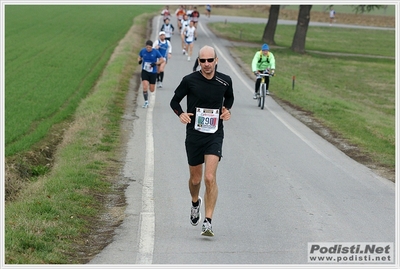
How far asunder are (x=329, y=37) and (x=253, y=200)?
174 feet

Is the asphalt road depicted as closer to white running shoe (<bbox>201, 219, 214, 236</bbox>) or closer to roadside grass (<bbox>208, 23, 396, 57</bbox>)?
→ white running shoe (<bbox>201, 219, 214, 236</bbox>)

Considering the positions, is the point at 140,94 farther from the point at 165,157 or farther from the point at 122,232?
the point at 122,232

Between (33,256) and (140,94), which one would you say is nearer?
(33,256)

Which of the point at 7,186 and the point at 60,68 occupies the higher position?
the point at 7,186

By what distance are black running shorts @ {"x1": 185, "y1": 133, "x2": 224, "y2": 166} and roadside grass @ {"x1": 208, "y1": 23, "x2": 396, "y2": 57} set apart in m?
41.5

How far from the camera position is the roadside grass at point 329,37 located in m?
52.1

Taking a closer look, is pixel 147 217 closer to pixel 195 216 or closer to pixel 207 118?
pixel 195 216

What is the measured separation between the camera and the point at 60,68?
105ft

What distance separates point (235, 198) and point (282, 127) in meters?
7.93

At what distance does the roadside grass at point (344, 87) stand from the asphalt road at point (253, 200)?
141 cm

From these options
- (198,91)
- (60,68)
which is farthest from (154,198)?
(60,68)

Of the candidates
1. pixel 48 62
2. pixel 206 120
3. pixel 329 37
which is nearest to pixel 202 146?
pixel 206 120

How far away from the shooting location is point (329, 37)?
61.7 m

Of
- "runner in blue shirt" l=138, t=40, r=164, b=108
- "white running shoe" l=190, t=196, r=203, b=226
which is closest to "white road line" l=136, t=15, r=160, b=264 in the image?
"white running shoe" l=190, t=196, r=203, b=226
